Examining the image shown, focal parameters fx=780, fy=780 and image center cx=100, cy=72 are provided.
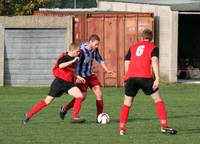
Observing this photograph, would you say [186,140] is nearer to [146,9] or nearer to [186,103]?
[186,103]

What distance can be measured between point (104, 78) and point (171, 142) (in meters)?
19.5

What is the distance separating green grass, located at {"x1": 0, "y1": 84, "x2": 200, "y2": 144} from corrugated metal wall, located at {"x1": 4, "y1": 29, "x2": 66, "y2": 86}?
731cm

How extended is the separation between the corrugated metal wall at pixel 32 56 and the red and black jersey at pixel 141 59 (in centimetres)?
1883

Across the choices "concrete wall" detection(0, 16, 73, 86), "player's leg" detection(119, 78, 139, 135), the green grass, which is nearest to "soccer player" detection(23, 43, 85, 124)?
the green grass

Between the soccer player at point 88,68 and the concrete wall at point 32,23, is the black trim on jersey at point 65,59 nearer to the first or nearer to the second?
the soccer player at point 88,68

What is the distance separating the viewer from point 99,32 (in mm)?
31625

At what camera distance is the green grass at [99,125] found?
1266 cm

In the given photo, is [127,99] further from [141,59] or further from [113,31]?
[113,31]

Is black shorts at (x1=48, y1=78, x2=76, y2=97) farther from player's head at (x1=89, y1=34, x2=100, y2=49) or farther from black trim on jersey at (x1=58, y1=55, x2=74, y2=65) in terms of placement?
player's head at (x1=89, y1=34, x2=100, y2=49)

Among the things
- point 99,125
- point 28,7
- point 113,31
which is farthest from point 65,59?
point 28,7

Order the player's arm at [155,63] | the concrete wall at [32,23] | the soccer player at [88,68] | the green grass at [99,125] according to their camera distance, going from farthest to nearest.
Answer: the concrete wall at [32,23] < the soccer player at [88,68] < the player's arm at [155,63] < the green grass at [99,125]

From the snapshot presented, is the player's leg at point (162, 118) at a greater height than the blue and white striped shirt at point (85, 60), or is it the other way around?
the blue and white striped shirt at point (85, 60)

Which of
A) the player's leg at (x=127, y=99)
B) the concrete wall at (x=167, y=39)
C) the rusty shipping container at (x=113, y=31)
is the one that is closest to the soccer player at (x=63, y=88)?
the player's leg at (x=127, y=99)

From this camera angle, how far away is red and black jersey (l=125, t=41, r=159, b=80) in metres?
13.2
